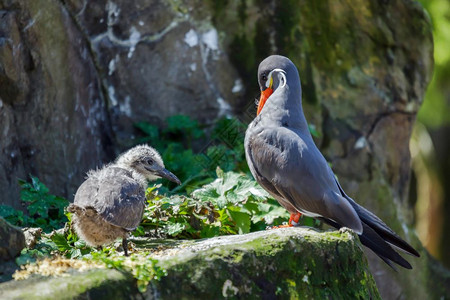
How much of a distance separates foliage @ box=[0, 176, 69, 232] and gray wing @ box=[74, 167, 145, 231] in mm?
1077

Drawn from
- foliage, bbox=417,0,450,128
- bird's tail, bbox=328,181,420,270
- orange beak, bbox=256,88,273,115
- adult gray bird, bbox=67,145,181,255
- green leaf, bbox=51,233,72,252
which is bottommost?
foliage, bbox=417,0,450,128

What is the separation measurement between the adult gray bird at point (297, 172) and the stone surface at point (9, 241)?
2.11 m

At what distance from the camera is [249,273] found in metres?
4.55

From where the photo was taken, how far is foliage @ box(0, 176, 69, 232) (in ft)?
20.3

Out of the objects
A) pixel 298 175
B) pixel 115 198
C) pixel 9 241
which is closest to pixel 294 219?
pixel 298 175

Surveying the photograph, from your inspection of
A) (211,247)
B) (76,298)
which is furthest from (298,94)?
(76,298)

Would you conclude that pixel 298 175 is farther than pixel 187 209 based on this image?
No

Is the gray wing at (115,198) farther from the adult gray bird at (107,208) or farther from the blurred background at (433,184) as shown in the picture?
the blurred background at (433,184)

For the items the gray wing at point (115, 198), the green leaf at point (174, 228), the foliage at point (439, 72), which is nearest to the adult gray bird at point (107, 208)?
the gray wing at point (115, 198)

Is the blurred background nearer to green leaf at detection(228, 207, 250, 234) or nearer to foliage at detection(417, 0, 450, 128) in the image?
foliage at detection(417, 0, 450, 128)

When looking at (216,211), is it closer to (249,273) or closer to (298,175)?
(298,175)

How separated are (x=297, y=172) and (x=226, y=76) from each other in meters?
3.28

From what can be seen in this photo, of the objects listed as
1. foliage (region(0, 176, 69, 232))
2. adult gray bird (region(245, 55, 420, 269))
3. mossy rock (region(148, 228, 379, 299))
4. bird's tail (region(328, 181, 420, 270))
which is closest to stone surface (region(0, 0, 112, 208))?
foliage (region(0, 176, 69, 232))

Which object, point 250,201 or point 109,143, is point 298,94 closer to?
point 250,201
